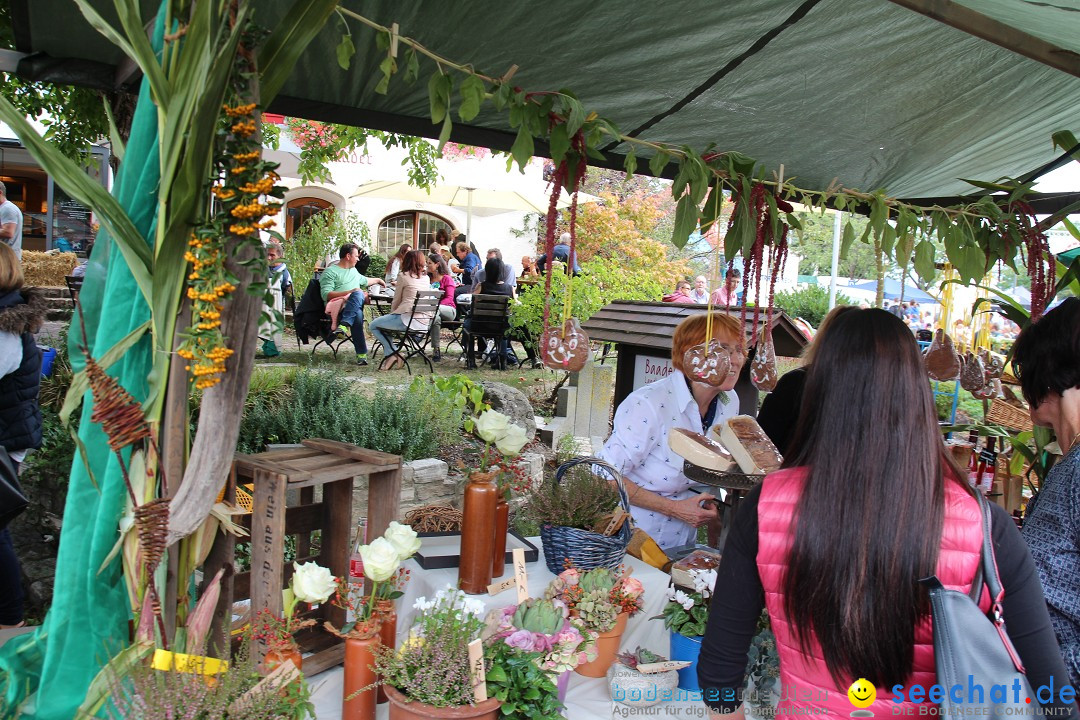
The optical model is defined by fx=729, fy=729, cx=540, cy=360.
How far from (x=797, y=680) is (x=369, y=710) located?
852 millimetres

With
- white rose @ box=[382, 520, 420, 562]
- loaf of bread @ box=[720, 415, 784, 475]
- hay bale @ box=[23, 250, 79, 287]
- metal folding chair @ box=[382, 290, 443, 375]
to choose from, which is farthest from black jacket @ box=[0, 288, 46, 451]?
hay bale @ box=[23, 250, 79, 287]

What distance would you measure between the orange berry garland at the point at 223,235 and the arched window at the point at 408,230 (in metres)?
17.9

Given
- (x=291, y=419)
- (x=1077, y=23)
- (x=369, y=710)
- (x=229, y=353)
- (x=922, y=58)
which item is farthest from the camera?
(x=291, y=419)

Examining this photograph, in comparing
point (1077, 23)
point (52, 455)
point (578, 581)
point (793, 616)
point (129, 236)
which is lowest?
point (52, 455)

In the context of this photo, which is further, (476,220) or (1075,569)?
(476,220)

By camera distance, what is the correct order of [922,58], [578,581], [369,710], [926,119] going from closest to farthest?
1. [369,710]
2. [578,581]
3. [922,58]
4. [926,119]

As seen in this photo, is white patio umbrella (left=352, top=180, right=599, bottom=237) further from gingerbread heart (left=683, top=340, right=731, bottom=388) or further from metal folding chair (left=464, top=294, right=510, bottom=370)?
gingerbread heart (left=683, top=340, right=731, bottom=388)

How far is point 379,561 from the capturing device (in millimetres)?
1492

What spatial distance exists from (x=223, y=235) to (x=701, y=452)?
1.36 m

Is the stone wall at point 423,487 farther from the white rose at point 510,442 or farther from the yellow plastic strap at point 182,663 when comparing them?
the yellow plastic strap at point 182,663

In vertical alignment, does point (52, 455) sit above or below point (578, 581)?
below

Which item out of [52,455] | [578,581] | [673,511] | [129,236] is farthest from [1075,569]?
[52,455]

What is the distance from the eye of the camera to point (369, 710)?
151cm

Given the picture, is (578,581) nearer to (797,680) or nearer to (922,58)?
(797,680)
